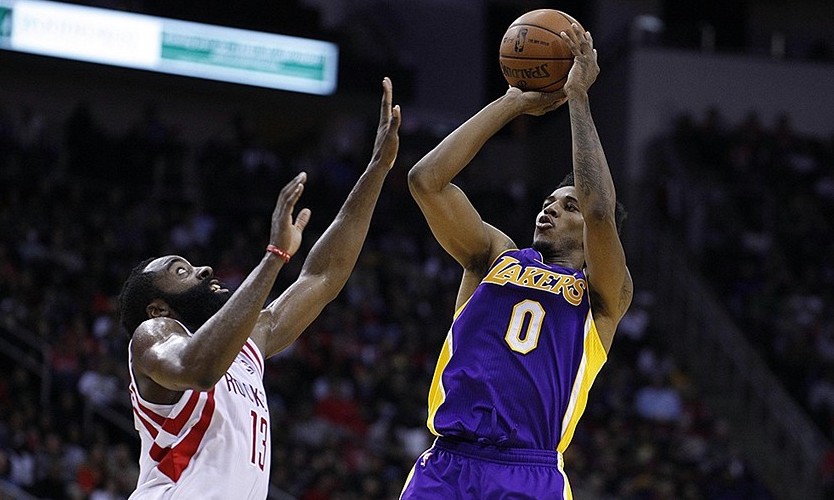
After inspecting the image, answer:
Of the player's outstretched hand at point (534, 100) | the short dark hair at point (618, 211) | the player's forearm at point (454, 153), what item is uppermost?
the player's outstretched hand at point (534, 100)

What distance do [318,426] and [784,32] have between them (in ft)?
46.7

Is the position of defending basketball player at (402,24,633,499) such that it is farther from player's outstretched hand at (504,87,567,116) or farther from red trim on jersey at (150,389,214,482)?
red trim on jersey at (150,389,214,482)

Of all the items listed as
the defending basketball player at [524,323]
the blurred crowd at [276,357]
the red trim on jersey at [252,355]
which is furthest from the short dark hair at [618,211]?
the blurred crowd at [276,357]

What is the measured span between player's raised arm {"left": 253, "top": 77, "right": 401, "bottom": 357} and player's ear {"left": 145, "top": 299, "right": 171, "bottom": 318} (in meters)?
0.51

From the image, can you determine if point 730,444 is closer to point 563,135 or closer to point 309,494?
point 309,494

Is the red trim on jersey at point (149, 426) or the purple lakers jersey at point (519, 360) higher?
the purple lakers jersey at point (519, 360)

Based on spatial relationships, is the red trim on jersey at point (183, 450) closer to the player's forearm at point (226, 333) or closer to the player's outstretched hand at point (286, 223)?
the player's forearm at point (226, 333)

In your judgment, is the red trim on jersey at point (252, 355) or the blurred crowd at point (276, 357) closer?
the red trim on jersey at point (252, 355)

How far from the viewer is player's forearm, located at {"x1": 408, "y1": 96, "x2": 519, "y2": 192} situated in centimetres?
488

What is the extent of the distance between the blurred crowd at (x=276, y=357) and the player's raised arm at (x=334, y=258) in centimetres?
609

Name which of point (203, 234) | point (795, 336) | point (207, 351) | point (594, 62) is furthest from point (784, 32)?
point (207, 351)

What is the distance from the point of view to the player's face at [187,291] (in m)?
4.47

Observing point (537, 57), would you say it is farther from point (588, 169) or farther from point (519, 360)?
point (519, 360)

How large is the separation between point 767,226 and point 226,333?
1567 centimetres
